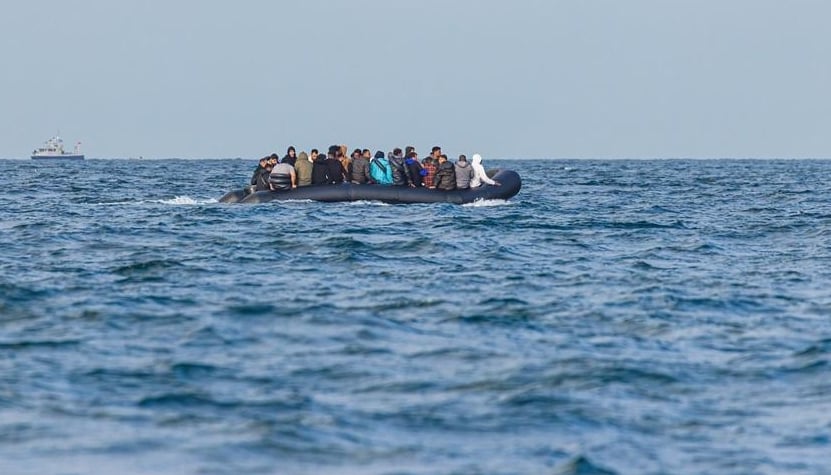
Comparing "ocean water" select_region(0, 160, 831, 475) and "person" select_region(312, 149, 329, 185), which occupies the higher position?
"person" select_region(312, 149, 329, 185)

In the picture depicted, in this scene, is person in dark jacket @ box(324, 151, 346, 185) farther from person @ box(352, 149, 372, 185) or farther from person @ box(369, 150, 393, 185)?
person @ box(369, 150, 393, 185)

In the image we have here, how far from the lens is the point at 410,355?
12.6m

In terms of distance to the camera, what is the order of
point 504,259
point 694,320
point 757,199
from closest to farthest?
point 694,320, point 504,259, point 757,199

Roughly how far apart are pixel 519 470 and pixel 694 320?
20.6ft

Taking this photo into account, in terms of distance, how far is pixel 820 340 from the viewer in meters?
13.6

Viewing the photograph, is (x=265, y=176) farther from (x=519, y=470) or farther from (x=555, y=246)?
(x=519, y=470)

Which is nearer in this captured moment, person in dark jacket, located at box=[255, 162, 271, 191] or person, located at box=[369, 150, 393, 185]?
person, located at box=[369, 150, 393, 185]

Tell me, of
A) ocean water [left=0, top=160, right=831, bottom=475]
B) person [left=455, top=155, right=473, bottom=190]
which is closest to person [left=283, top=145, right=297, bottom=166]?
person [left=455, top=155, right=473, bottom=190]

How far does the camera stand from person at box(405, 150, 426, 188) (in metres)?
32.7

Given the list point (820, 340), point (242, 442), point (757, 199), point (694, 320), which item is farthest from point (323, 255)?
point (757, 199)

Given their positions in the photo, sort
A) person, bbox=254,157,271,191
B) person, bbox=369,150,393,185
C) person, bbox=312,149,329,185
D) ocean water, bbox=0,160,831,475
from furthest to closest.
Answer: person, bbox=254,157,271,191, person, bbox=369,150,393,185, person, bbox=312,149,329,185, ocean water, bbox=0,160,831,475

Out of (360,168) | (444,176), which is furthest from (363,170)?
(444,176)

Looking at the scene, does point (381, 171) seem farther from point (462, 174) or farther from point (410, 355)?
point (410, 355)

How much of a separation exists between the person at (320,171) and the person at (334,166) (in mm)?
59
